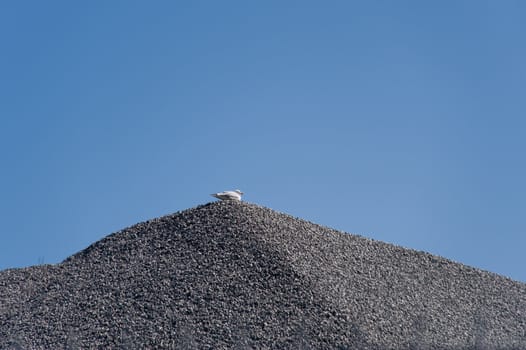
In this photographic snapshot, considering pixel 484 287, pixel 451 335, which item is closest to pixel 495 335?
pixel 451 335

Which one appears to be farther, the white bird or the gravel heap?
the white bird

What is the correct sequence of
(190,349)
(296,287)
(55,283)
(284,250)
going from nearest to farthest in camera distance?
1. (190,349)
2. (296,287)
3. (284,250)
4. (55,283)

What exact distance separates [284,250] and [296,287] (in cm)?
116

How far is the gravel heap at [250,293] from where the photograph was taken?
14883mm

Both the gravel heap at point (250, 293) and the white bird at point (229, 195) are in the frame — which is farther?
the white bird at point (229, 195)

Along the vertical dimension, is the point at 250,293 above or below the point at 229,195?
below

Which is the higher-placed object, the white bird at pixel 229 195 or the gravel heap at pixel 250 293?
the white bird at pixel 229 195

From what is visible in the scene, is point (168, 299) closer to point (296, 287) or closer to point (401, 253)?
point (296, 287)

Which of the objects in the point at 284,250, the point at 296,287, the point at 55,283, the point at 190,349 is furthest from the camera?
the point at 55,283

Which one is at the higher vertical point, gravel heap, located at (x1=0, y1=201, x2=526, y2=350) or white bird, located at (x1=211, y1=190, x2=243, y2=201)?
white bird, located at (x1=211, y1=190, x2=243, y2=201)

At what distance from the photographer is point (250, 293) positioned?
15586 mm

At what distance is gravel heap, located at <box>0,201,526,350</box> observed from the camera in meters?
14.9

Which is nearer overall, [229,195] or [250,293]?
[250,293]

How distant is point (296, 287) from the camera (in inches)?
621
